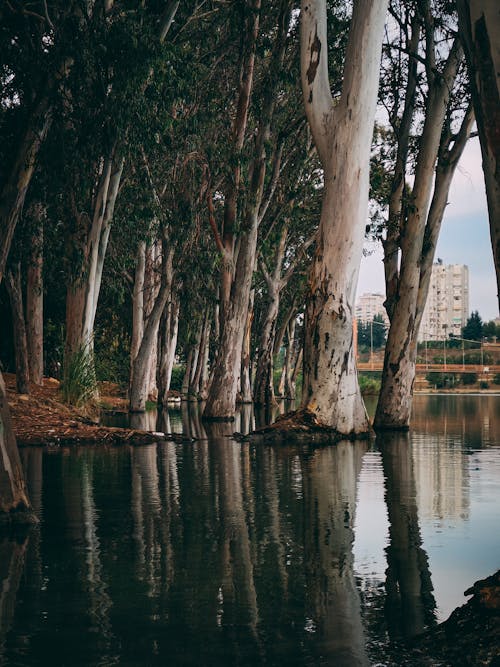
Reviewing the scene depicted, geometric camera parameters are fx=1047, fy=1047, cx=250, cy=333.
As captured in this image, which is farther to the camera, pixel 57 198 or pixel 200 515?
pixel 57 198

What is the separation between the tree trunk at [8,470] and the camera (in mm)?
7543

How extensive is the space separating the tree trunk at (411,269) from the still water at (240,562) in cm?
910

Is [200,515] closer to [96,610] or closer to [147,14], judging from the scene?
[96,610]

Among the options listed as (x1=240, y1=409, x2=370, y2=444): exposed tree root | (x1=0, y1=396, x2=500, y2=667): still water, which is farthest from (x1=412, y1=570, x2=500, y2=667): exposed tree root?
(x1=240, y1=409, x2=370, y2=444): exposed tree root

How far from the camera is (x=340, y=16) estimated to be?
85.0 feet

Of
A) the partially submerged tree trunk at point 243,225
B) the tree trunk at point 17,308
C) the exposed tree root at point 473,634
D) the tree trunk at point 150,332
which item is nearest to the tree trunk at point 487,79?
the exposed tree root at point 473,634

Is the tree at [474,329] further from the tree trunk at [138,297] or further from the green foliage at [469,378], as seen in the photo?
the tree trunk at [138,297]

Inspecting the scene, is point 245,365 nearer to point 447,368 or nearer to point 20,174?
point 20,174

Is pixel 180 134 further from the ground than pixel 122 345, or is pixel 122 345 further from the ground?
pixel 180 134

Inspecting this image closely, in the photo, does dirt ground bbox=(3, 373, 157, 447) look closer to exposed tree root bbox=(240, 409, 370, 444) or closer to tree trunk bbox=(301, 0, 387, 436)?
exposed tree root bbox=(240, 409, 370, 444)

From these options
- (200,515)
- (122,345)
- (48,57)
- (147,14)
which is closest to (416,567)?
(200,515)

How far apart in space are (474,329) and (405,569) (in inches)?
7214

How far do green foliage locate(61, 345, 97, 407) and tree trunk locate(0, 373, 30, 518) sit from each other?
14.2 metres

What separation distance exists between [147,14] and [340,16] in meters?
6.49
